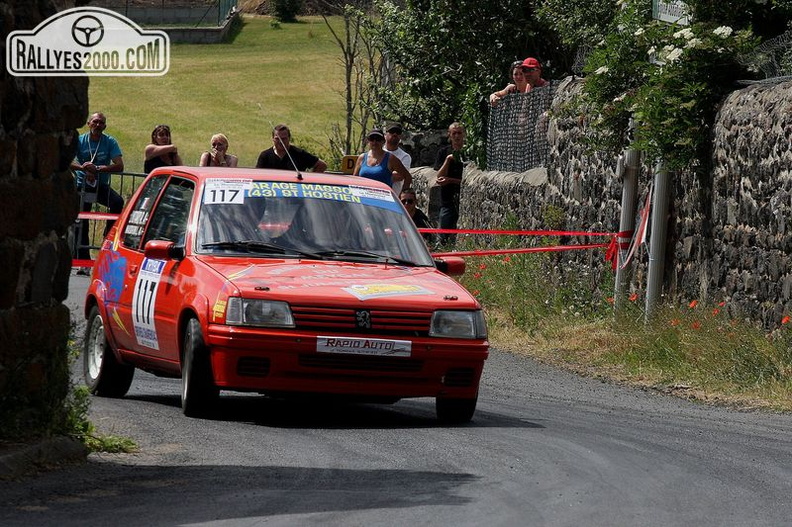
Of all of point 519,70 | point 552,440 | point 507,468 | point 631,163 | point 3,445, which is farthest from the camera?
point 519,70

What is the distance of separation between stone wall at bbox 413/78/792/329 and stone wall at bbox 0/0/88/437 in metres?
6.54

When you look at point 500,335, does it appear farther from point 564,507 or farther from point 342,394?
point 564,507

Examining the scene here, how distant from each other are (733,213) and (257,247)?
510 cm

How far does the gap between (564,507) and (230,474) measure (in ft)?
5.69

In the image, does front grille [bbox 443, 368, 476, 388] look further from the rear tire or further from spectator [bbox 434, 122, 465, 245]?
spectator [bbox 434, 122, 465, 245]

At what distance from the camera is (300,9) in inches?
3821

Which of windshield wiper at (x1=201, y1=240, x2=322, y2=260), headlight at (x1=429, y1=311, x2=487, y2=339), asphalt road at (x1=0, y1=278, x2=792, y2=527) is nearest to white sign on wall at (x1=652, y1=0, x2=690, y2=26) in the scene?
asphalt road at (x1=0, y1=278, x2=792, y2=527)

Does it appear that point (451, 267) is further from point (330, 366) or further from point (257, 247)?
point (330, 366)

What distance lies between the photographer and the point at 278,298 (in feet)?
32.9

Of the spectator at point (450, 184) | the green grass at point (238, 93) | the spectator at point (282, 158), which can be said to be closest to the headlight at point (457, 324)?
the spectator at point (282, 158)

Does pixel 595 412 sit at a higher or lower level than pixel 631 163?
lower

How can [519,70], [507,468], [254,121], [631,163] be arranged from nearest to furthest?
[507,468], [631,163], [519,70], [254,121]

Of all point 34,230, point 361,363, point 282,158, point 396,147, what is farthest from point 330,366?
point 396,147

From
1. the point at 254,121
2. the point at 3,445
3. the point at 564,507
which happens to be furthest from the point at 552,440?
the point at 254,121
